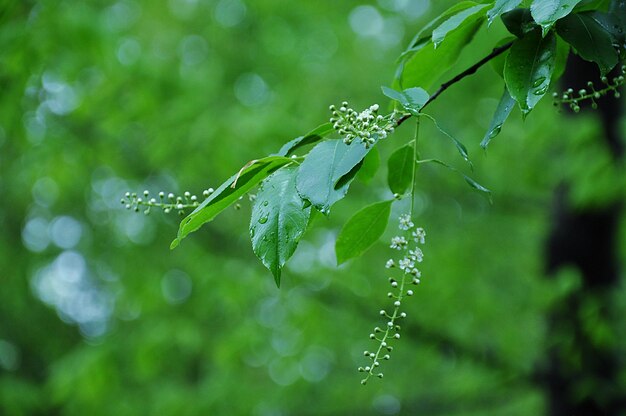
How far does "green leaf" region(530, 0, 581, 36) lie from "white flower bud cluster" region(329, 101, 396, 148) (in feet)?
0.81

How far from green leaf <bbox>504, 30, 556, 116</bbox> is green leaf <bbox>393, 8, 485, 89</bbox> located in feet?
0.51

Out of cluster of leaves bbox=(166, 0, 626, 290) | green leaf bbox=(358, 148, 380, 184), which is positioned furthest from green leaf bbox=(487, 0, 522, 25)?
green leaf bbox=(358, 148, 380, 184)

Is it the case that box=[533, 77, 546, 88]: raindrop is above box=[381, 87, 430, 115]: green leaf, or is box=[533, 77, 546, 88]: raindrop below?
above

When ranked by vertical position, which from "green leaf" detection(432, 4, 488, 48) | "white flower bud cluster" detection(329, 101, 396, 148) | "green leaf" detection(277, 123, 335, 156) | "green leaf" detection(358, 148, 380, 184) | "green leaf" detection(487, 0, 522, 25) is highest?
"green leaf" detection(432, 4, 488, 48)

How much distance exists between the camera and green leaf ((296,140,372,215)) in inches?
37.9

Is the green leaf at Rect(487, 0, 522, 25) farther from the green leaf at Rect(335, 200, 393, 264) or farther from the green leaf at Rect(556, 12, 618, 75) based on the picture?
the green leaf at Rect(335, 200, 393, 264)

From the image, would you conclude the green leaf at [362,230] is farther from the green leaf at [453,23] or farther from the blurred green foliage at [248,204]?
the blurred green foliage at [248,204]

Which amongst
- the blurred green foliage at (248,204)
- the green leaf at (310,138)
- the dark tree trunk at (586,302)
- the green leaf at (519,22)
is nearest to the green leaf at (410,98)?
the green leaf at (310,138)

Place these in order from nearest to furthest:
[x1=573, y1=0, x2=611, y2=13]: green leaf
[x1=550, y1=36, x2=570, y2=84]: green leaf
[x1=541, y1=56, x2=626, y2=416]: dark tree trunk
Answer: [x1=573, y1=0, x2=611, y2=13]: green leaf < [x1=550, y1=36, x2=570, y2=84]: green leaf < [x1=541, y1=56, x2=626, y2=416]: dark tree trunk

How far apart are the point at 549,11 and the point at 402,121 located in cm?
26

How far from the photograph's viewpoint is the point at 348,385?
16.9 ft

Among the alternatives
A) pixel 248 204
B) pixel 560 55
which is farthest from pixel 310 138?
pixel 248 204

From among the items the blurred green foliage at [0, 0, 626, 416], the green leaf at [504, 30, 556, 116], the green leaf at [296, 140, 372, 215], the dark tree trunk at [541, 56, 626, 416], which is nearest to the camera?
the green leaf at [296, 140, 372, 215]

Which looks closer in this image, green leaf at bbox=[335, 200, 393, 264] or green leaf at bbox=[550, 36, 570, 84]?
green leaf at bbox=[335, 200, 393, 264]
